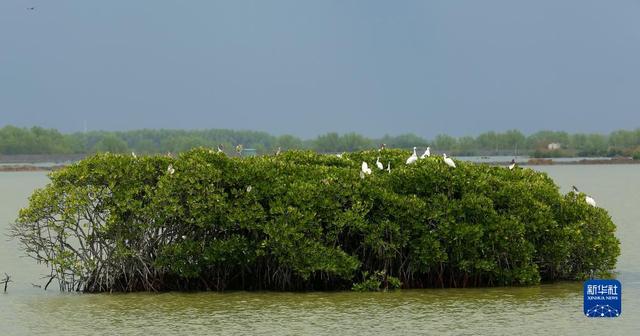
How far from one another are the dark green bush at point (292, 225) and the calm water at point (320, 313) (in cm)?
65

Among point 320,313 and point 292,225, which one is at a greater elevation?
point 292,225

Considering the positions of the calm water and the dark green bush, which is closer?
the calm water

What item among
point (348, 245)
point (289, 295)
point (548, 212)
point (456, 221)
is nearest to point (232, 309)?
point (289, 295)

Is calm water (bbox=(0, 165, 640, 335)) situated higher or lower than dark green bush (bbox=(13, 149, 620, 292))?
lower

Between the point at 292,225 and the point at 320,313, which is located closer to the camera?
the point at 320,313

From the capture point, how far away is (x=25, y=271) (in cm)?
3153

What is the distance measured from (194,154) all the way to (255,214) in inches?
87.7

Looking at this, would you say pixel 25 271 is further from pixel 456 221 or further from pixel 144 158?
pixel 456 221

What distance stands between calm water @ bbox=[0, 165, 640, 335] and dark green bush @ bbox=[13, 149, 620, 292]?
0.65 m

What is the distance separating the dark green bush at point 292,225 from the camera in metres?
24.3

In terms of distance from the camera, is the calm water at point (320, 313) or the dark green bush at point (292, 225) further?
the dark green bush at point (292, 225)

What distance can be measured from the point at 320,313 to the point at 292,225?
8.33ft

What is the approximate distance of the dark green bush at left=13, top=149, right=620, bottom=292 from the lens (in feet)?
79.6

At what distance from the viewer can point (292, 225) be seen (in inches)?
945
